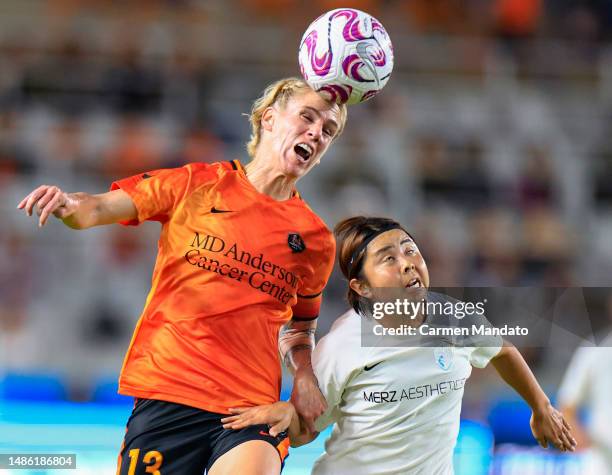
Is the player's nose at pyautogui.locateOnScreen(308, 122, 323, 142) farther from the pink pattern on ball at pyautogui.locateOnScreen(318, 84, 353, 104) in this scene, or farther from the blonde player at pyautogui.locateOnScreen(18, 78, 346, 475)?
the pink pattern on ball at pyautogui.locateOnScreen(318, 84, 353, 104)

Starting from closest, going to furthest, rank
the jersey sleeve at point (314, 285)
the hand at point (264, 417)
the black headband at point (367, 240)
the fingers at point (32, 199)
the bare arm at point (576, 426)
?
the fingers at point (32, 199) < the hand at point (264, 417) < the jersey sleeve at point (314, 285) < the black headband at point (367, 240) < the bare arm at point (576, 426)

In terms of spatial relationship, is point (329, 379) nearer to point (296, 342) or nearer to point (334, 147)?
point (296, 342)

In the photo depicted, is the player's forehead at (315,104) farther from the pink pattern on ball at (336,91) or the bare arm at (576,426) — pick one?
the bare arm at (576,426)

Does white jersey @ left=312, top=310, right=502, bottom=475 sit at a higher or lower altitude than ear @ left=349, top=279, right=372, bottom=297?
lower

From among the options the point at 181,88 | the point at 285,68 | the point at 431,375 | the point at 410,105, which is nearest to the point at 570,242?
the point at 410,105

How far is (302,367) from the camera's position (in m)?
3.78

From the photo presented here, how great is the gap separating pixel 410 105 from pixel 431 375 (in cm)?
607

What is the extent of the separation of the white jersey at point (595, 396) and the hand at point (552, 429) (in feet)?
1.44

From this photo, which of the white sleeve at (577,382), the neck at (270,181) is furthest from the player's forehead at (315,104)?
Result: the white sleeve at (577,382)

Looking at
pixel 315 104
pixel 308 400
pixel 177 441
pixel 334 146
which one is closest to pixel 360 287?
pixel 308 400

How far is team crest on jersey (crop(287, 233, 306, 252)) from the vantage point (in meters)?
3.77

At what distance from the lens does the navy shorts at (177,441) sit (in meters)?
3.46

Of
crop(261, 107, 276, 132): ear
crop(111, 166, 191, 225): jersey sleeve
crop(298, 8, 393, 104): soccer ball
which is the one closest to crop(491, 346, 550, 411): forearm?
crop(298, 8, 393, 104): soccer ball

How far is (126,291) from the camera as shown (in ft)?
25.5
